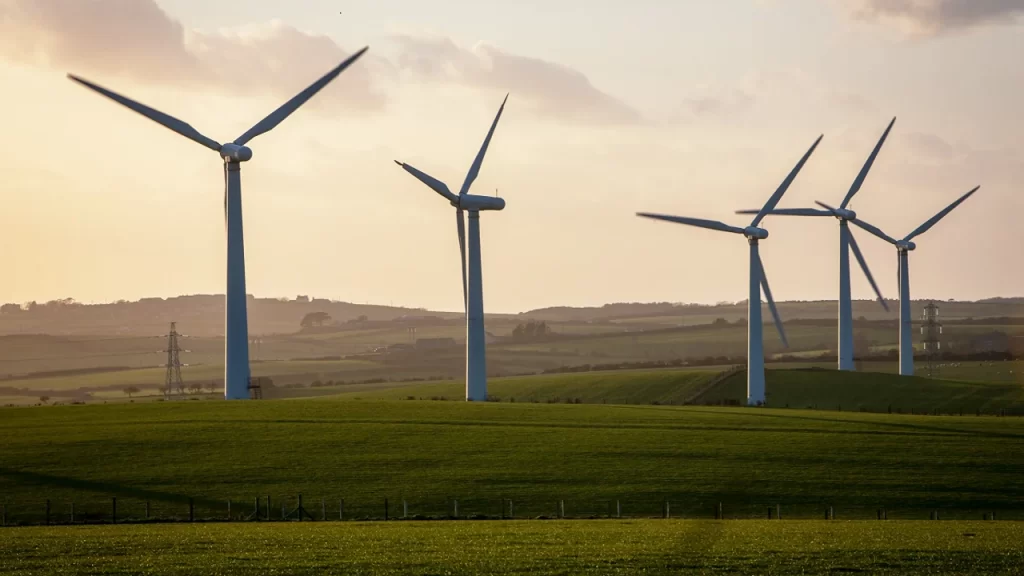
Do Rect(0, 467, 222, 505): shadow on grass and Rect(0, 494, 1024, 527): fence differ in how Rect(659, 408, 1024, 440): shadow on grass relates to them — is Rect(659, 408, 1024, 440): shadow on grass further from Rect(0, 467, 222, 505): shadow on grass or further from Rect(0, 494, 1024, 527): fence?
Rect(0, 467, 222, 505): shadow on grass

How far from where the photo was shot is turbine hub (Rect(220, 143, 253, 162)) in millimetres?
83812

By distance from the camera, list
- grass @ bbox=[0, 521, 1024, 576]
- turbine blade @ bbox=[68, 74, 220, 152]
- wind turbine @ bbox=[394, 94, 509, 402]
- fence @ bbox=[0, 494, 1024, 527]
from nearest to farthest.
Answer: grass @ bbox=[0, 521, 1024, 576], fence @ bbox=[0, 494, 1024, 527], turbine blade @ bbox=[68, 74, 220, 152], wind turbine @ bbox=[394, 94, 509, 402]

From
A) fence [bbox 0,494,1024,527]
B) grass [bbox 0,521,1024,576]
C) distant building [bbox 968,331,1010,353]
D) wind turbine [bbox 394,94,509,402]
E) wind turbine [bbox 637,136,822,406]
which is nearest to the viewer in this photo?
grass [bbox 0,521,1024,576]

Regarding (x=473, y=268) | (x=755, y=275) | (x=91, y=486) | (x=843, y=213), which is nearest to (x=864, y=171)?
(x=843, y=213)

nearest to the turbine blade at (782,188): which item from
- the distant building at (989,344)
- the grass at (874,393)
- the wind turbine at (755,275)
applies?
the wind turbine at (755,275)

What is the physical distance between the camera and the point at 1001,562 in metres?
36.8

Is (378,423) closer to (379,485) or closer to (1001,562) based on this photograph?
(379,485)

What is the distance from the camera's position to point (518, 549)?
39.8 m

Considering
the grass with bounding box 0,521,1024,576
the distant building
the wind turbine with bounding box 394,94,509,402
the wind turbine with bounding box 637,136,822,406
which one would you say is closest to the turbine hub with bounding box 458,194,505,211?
the wind turbine with bounding box 394,94,509,402

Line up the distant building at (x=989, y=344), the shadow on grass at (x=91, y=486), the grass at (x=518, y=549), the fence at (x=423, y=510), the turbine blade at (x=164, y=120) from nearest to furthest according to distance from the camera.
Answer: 1. the grass at (x=518, y=549)
2. the fence at (x=423, y=510)
3. the shadow on grass at (x=91, y=486)
4. the turbine blade at (x=164, y=120)
5. the distant building at (x=989, y=344)

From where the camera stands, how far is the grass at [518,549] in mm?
35344

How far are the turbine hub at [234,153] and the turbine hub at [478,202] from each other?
2082 cm

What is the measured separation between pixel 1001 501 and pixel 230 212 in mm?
49419

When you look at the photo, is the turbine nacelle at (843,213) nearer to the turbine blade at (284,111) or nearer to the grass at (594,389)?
the grass at (594,389)
